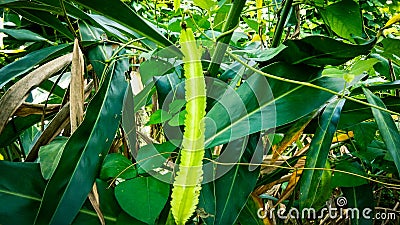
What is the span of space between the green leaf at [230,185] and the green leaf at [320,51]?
0.12 m

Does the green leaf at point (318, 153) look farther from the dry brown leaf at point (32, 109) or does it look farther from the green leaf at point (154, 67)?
the dry brown leaf at point (32, 109)

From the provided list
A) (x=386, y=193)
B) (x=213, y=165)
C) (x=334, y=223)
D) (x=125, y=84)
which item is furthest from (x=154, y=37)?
(x=386, y=193)

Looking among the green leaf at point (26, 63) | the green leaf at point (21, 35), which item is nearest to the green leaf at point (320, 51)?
the green leaf at point (26, 63)

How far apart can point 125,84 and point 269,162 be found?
262mm

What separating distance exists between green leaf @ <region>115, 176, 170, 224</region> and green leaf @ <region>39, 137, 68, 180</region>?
0.26ft

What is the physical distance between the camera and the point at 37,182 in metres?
0.50

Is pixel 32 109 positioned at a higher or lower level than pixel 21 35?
lower

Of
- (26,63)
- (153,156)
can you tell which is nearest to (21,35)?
(26,63)

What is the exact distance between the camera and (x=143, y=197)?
0.47 m

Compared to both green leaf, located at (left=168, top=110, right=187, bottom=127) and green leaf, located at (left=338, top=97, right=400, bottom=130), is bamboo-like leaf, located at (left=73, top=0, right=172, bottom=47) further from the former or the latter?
green leaf, located at (left=338, top=97, right=400, bottom=130)

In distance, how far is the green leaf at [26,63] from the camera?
0.57 meters

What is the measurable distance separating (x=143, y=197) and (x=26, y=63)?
0.93 ft

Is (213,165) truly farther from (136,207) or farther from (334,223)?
(334,223)

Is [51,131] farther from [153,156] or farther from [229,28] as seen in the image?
[229,28]
